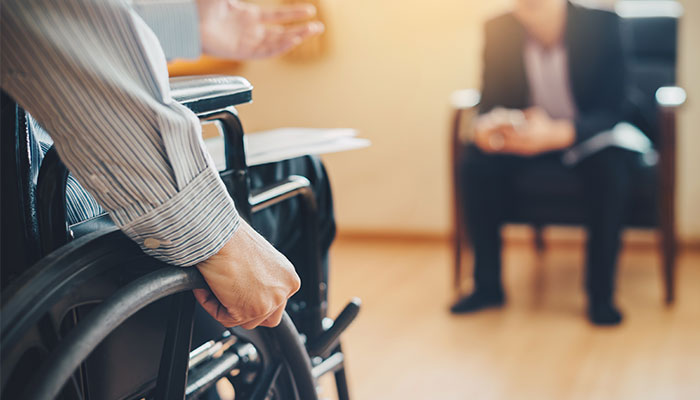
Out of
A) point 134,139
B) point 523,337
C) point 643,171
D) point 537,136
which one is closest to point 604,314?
point 523,337

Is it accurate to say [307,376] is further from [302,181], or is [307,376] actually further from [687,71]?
[687,71]

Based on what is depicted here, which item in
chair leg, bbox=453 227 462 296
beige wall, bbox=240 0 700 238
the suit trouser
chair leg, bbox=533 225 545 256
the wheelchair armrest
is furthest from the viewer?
beige wall, bbox=240 0 700 238

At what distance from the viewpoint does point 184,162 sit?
569 mm

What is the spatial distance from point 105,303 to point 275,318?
0.19m

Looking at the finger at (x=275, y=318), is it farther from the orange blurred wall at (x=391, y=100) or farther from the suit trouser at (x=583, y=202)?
the orange blurred wall at (x=391, y=100)

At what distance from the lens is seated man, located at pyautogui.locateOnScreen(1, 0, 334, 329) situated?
1.70 feet

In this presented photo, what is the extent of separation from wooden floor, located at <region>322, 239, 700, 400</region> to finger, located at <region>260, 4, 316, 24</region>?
94cm

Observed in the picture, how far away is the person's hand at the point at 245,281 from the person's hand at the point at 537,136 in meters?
1.59

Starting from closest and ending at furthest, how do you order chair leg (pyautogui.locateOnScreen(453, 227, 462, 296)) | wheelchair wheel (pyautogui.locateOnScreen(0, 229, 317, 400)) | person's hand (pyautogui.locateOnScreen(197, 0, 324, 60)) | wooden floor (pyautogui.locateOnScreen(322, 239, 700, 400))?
1. wheelchair wheel (pyautogui.locateOnScreen(0, 229, 317, 400))
2. person's hand (pyautogui.locateOnScreen(197, 0, 324, 60))
3. wooden floor (pyautogui.locateOnScreen(322, 239, 700, 400))
4. chair leg (pyautogui.locateOnScreen(453, 227, 462, 296))

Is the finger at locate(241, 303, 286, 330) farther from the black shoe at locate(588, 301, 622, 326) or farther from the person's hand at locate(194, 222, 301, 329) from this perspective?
the black shoe at locate(588, 301, 622, 326)

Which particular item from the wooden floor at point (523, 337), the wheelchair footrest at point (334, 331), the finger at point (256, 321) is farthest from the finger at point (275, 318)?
the wooden floor at point (523, 337)

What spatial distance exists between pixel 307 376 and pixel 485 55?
1788mm

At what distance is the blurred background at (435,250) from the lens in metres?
1.78

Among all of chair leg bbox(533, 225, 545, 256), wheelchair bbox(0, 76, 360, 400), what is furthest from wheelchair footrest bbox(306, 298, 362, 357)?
chair leg bbox(533, 225, 545, 256)
